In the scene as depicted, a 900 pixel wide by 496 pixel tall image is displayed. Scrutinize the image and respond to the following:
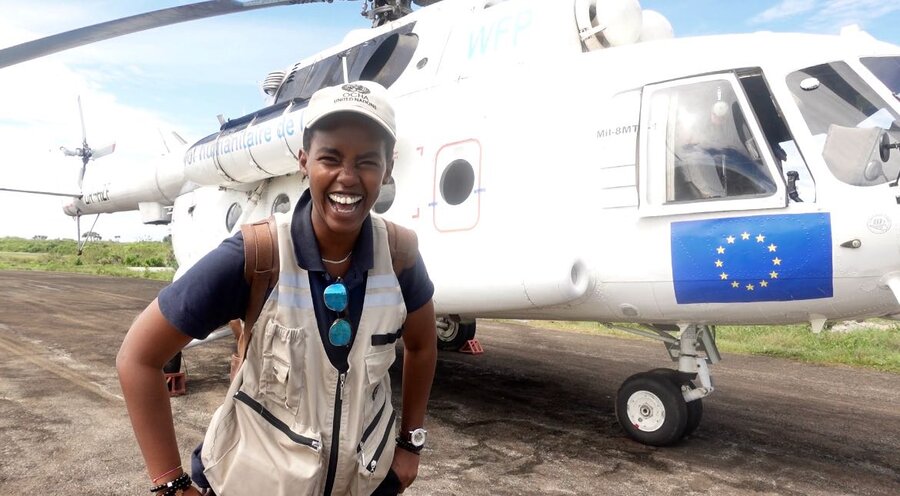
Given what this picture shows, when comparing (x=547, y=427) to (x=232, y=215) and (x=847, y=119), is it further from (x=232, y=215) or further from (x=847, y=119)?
(x=232, y=215)

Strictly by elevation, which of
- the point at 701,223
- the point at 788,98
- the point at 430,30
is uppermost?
the point at 430,30

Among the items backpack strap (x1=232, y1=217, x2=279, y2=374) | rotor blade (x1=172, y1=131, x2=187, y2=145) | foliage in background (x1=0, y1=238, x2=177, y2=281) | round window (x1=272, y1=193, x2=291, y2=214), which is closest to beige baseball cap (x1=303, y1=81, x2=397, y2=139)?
backpack strap (x1=232, y1=217, x2=279, y2=374)

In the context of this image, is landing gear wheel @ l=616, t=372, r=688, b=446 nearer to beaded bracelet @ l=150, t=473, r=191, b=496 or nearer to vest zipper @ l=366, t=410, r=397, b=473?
vest zipper @ l=366, t=410, r=397, b=473

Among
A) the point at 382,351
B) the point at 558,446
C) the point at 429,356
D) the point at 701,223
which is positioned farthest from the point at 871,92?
the point at 382,351

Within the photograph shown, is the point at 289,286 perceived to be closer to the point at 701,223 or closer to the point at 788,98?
the point at 701,223

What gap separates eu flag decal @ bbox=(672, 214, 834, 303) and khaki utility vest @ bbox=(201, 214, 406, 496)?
2885 millimetres

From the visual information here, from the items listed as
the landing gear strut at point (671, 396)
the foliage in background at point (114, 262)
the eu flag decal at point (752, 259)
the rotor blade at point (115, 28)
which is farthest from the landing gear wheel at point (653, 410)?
the foliage in background at point (114, 262)

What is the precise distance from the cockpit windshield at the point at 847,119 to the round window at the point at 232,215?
5.64 m

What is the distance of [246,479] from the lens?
1.58m

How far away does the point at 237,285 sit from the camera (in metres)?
1.54

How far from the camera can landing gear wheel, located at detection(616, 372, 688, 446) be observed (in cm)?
442

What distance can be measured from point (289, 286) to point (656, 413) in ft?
12.1

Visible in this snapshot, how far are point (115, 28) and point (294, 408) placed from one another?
15.8 feet

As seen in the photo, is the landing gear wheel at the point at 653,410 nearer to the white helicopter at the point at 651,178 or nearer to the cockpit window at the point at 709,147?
the white helicopter at the point at 651,178
